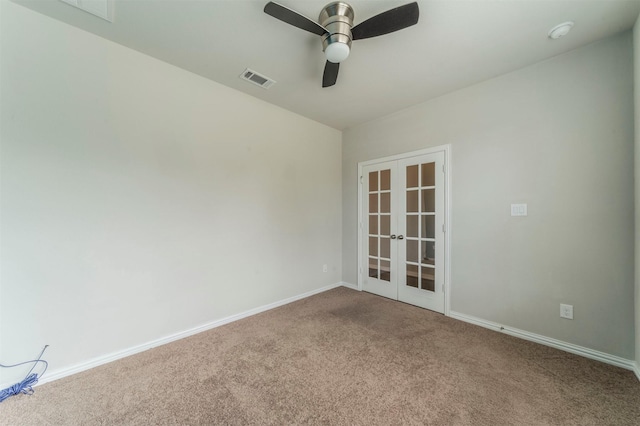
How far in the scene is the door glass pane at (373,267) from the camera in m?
3.63

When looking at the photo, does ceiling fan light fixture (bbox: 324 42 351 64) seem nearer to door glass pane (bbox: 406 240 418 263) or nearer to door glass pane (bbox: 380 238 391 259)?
door glass pane (bbox: 406 240 418 263)

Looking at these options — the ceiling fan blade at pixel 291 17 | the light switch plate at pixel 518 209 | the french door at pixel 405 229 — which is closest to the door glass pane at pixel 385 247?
the french door at pixel 405 229

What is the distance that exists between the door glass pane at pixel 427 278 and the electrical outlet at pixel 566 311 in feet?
3.69

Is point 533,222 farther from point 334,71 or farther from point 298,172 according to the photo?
point 298,172

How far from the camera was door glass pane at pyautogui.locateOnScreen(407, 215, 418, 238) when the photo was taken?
3145 mm

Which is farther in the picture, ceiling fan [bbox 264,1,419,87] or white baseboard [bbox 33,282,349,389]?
white baseboard [bbox 33,282,349,389]

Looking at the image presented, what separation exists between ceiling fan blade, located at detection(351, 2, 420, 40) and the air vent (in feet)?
3.78

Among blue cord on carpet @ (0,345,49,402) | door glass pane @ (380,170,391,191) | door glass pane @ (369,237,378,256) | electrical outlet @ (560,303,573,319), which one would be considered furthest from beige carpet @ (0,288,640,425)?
door glass pane @ (380,170,391,191)

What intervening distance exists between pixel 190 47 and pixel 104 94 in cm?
82

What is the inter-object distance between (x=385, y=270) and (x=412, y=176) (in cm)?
142

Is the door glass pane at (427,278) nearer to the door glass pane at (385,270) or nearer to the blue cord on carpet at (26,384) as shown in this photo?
the door glass pane at (385,270)

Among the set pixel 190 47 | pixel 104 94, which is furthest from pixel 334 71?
pixel 104 94

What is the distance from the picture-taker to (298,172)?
3453 mm

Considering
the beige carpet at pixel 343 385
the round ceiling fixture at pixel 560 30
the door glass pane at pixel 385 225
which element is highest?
the round ceiling fixture at pixel 560 30
